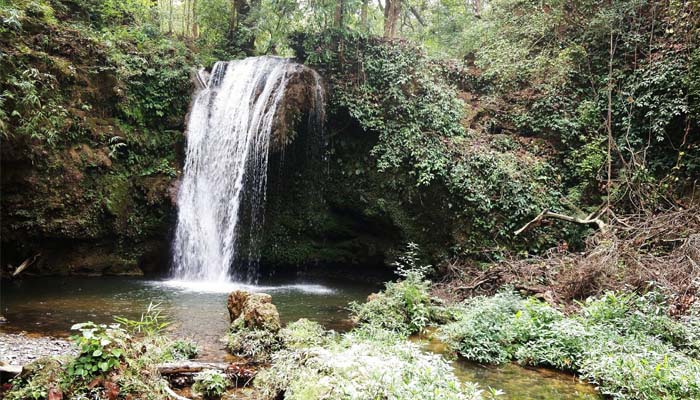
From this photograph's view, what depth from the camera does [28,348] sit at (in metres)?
4.48

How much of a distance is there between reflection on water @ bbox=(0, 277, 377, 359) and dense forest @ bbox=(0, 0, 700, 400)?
16.8 inches

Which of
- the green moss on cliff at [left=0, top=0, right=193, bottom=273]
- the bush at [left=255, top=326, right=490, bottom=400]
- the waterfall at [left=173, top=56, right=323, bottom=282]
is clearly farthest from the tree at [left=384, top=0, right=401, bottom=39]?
the bush at [left=255, top=326, right=490, bottom=400]

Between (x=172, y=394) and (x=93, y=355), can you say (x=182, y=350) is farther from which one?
(x=93, y=355)

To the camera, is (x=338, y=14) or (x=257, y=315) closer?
(x=257, y=315)

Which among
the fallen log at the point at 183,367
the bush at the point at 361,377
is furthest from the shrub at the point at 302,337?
the fallen log at the point at 183,367

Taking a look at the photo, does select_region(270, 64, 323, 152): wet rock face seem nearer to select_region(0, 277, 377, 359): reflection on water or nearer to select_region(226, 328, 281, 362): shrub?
select_region(0, 277, 377, 359): reflection on water

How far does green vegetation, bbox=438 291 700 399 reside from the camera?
3.74 meters

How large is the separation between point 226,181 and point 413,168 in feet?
15.8

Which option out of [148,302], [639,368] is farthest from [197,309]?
[639,368]

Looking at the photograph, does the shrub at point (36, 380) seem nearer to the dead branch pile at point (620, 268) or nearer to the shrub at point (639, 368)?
the shrub at point (639, 368)

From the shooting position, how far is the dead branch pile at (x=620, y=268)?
592 centimetres

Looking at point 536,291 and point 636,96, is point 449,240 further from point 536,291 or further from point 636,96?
point 636,96

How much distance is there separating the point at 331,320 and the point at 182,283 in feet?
15.1

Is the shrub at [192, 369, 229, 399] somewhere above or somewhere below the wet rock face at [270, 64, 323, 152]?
below
